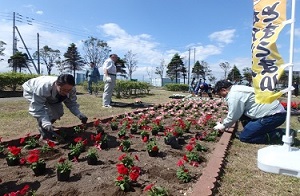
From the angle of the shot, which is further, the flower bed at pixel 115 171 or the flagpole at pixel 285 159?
the flagpole at pixel 285 159

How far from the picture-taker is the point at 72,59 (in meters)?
48.8

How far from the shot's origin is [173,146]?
3.92 m

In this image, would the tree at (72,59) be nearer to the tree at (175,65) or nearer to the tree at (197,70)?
the tree at (175,65)

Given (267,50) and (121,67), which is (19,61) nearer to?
(121,67)

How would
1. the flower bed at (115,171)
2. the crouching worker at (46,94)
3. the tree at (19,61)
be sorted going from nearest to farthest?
the flower bed at (115,171)
the crouching worker at (46,94)
the tree at (19,61)

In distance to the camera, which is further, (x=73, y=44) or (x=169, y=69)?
(x=169, y=69)

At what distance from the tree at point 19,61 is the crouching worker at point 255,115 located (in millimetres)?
39577

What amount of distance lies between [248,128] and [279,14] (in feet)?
6.40

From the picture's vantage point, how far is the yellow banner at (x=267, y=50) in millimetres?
3203

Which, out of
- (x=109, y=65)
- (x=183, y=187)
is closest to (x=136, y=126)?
(x=183, y=187)

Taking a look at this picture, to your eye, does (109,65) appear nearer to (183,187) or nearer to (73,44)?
(183,187)

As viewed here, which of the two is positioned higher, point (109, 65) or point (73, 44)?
point (73, 44)

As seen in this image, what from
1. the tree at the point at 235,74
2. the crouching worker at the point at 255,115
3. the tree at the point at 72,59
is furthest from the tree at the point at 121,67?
the crouching worker at the point at 255,115

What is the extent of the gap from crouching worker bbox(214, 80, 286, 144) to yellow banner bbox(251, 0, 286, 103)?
1.05 m
